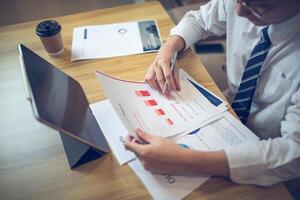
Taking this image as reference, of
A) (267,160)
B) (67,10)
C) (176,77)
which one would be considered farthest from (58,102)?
(67,10)

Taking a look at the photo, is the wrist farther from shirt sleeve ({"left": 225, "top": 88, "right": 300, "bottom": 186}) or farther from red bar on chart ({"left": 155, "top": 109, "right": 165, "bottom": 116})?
shirt sleeve ({"left": 225, "top": 88, "right": 300, "bottom": 186})

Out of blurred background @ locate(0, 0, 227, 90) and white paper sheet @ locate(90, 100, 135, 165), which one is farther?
blurred background @ locate(0, 0, 227, 90)

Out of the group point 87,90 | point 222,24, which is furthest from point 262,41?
point 87,90

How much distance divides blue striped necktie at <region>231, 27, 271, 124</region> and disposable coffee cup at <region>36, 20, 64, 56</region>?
24.2 inches

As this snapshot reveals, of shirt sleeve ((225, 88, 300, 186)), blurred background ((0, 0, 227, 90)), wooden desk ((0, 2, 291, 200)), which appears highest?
shirt sleeve ((225, 88, 300, 186))

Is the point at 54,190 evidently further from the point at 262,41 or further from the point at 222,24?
the point at 222,24

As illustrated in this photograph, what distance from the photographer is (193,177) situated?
2.22ft

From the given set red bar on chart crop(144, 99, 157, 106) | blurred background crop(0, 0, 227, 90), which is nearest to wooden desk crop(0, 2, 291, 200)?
red bar on chart crop(144, 99, 157, 106)

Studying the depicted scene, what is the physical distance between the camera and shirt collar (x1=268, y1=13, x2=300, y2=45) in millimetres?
741

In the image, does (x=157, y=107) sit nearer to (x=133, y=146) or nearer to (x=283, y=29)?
(x=133, y=146)

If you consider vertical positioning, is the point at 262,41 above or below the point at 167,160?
above

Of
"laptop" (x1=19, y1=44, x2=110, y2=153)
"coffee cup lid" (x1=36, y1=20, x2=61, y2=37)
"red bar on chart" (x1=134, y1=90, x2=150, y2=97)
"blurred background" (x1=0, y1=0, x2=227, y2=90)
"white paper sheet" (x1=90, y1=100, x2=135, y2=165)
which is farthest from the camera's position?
"blurred background" (x1=0, y1=0, x2=227, y2=90)

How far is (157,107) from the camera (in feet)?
2.68

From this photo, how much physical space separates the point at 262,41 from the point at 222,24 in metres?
0.25
